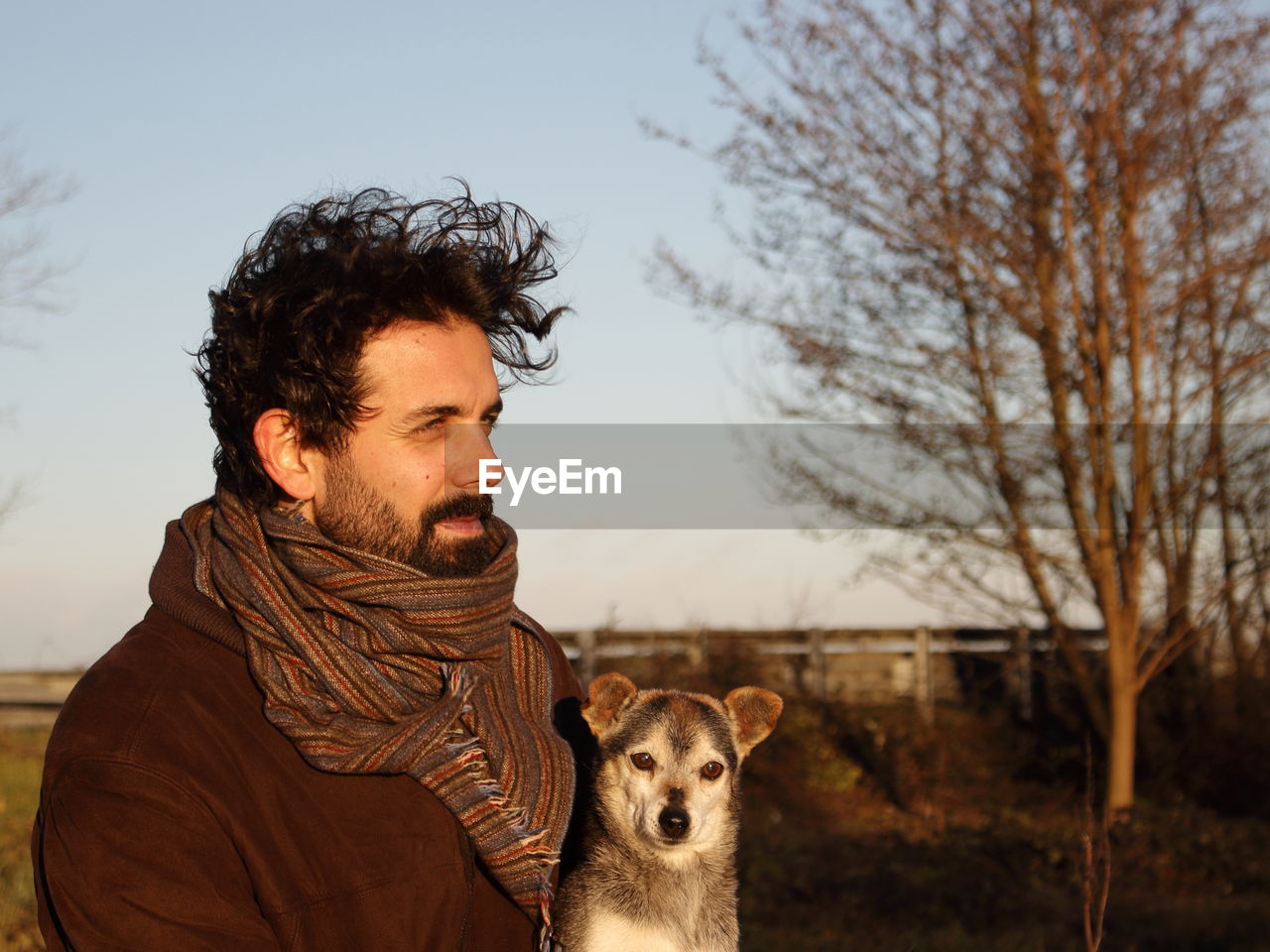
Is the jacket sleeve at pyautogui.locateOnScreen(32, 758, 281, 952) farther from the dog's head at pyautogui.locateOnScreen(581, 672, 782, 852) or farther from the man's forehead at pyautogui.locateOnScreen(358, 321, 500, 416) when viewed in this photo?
the dog's head at pyautogui.locateOnScreen(581, 672, 782, 852)

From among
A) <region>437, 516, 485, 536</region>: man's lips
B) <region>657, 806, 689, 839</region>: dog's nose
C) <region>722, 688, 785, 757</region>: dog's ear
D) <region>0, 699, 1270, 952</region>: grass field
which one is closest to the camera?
<region>437, 516, 485, 536</region>: man's lips

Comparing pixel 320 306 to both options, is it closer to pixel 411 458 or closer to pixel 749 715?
pixel 411 458

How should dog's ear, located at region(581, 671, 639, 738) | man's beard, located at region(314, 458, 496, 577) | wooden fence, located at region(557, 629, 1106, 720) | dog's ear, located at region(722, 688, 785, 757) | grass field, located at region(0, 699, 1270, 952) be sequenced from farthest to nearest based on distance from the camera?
wooden fence, located at region(557, 629, 1106, 720) < grass field, located at region(0, 699, 1270, 952) < dog's ear, located at region(722, 688, 785, 757) < dog's ear, located at region(581, 671, 639, 738) < man's beard, located at region(314, 458, 496, 577)

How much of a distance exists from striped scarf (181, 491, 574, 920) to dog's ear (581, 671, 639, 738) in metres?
0.88

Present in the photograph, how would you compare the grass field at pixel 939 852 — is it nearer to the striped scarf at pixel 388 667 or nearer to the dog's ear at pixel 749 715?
the dog's ear at pixel 749 715

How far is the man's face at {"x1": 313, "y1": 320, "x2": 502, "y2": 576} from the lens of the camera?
322 cm

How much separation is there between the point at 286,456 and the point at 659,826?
172 cm

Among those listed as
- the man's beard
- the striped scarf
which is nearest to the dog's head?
the striped scarf

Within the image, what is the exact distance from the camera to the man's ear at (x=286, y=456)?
3283mm

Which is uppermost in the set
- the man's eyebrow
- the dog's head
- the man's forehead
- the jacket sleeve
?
the man's forehead

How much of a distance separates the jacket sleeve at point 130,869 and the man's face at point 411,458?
2.63 feet

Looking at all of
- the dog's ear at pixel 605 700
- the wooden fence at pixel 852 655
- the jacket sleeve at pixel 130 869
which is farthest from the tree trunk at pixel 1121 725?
the jacket sleeve at pixel 130 869

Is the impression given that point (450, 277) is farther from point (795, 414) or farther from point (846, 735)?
point (846, 735)

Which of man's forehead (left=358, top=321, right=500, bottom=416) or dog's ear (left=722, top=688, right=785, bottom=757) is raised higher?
man's forehead (left=358, top=321, right=500, bottom=416)
